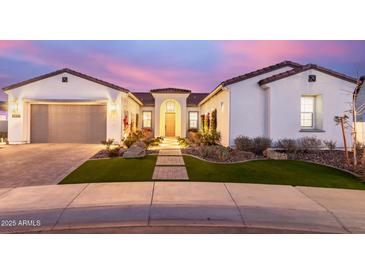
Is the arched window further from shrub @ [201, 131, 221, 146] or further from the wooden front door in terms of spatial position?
shrub @ [201, 131, 221, 146]

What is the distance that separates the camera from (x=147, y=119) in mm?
25047

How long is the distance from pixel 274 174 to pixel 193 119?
17.2 metres

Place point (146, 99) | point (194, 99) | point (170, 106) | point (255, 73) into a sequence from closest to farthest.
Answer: point (255, 73)
point (170, 106)
point (146, 99)
point (194, 99)

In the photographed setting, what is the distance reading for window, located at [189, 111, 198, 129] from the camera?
82.7 ft

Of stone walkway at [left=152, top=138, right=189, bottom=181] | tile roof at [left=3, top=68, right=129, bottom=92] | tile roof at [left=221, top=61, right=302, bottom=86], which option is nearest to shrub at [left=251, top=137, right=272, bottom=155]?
tile roof at [left=221, top=61, right=302, bottom=86]

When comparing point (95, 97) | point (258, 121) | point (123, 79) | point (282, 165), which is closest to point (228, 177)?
point (282, 165)

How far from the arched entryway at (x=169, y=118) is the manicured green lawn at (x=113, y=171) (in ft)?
46.6

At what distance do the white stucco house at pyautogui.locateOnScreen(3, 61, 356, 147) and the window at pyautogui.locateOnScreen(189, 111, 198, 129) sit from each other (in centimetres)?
74

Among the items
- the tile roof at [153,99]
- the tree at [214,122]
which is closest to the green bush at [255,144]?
the tree at [214,122]

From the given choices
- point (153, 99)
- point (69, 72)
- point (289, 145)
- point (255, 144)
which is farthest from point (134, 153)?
point (153, 99)

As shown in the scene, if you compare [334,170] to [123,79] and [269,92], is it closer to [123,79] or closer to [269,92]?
[269,92]

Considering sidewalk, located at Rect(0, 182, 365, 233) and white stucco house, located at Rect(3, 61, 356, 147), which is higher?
white stucco house, located at Rect(3, 61, 356, 147)

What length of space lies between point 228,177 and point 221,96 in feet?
26.4

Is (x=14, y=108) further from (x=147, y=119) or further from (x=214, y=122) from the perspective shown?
(x=214, y=122)
